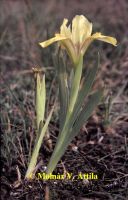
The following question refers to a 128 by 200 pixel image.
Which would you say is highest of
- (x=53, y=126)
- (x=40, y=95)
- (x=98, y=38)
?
(x=98, y=38)

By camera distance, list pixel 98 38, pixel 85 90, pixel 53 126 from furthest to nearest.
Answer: pixel 53 126, pixel 85 90, pixel 98 38

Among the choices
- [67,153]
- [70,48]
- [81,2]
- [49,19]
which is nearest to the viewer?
[70,48]

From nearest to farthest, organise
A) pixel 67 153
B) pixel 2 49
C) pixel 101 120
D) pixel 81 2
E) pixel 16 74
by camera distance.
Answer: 1. pixel 67 153
2. pixel 101 120
3. pixel 16 74
4. pixel 2 49
5. pixel 81 2

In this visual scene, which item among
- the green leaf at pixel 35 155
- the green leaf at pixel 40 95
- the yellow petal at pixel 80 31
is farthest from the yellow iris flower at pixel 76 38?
the green leaf at pixel 35 155

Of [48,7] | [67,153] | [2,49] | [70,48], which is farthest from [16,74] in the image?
[48,7]

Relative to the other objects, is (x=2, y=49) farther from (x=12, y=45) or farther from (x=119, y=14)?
(x=119, y=14)

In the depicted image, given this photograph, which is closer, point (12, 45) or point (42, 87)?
point (42, 87)

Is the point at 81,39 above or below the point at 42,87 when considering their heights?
above

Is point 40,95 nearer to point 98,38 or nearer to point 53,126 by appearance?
point 98,38

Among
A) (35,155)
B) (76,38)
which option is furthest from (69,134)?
(76,38)
